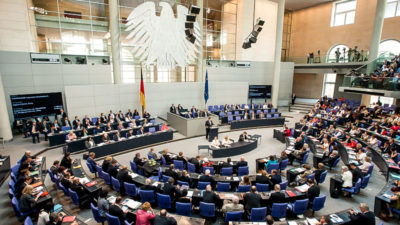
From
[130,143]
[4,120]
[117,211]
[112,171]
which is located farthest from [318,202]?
[4,120]

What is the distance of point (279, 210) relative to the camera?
243 inches

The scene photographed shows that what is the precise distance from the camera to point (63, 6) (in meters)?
16.3

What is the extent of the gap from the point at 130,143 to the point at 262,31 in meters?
19.3

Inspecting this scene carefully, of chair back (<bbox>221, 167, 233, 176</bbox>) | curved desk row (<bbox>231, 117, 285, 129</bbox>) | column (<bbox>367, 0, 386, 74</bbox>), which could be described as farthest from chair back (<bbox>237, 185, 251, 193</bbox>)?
column (<bbox>367, 0, 386, 74</bbox>)

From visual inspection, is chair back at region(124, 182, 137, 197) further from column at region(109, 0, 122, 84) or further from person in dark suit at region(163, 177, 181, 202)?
column at region(109, 0, 122, 84)

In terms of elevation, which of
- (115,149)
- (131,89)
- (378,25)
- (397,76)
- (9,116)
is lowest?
(115,149)

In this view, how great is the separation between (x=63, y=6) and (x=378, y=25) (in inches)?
974

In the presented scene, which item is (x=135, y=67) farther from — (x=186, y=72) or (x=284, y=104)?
(x=284, y=104)

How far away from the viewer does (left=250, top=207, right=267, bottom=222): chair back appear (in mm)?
5789

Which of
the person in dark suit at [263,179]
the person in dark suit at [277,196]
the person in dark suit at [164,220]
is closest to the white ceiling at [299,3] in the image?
the person in dark suit at [263,179]

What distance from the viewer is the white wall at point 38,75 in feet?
45.6

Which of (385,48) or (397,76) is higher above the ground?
(385,48)

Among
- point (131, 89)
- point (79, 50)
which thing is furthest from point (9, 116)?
point (131, 89)

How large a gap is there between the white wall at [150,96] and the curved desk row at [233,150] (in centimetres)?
901
